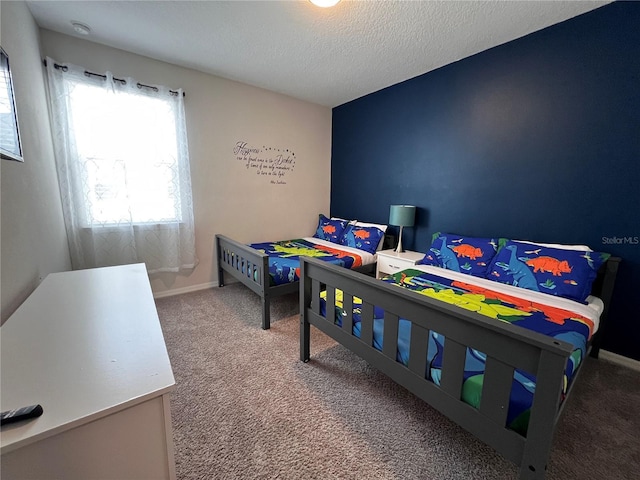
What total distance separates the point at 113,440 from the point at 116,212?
2.45 m

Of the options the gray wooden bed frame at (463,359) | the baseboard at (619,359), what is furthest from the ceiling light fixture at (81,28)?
the baseboard at (619,359)

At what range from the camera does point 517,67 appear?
224cm

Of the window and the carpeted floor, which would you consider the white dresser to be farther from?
the window

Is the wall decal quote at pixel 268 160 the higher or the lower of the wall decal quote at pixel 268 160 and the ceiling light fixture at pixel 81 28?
the lower

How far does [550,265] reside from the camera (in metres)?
1.90

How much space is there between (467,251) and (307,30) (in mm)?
2269

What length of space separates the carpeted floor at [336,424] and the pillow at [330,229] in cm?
178

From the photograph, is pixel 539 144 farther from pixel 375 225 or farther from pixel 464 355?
pixel 464 355

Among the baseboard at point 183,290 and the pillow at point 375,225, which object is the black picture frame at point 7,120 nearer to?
the baseboard at point 183,290

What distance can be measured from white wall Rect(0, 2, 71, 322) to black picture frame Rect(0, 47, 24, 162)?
6 cm

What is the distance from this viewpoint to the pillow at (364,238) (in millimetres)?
3172

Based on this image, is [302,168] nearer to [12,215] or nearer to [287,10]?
[287,10]

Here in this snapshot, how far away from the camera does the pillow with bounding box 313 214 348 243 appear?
3.65 metres

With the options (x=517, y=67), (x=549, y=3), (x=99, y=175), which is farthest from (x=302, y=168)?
(x=549, y=3)
